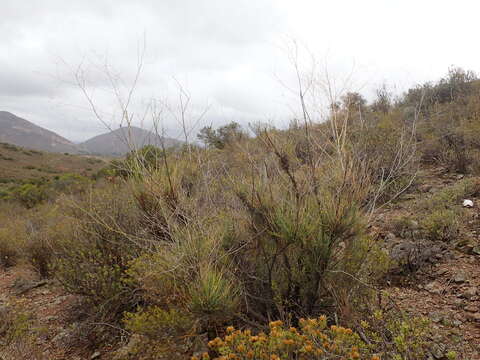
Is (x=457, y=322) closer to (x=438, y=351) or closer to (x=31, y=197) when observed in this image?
(x=438, y=351)

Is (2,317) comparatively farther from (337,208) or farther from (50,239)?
(337,208)

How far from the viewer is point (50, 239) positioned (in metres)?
4.89

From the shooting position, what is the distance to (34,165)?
3122 cm

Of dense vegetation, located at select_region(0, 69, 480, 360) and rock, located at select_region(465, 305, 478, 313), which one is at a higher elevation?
dense vegetation, located at select_region(0, 69, 480, 360)

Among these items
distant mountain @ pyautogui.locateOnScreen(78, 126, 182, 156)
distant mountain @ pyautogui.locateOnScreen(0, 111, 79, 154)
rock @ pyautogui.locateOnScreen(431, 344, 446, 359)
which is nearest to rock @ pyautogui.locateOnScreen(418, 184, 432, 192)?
rock @ pyautogui.locateOnScreen(431, 344, 446, 359)

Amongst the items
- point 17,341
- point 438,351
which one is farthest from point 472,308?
point 17,341

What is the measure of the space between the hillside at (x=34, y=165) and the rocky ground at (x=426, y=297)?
23.6 meters

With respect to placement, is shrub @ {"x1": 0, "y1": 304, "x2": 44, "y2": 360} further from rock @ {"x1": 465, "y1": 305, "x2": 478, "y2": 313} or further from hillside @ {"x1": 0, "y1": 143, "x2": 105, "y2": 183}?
hillside @ {"x1": 0, "y1": 143, "x2": 105, "y2": 183}

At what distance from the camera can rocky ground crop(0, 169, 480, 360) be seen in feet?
7.80

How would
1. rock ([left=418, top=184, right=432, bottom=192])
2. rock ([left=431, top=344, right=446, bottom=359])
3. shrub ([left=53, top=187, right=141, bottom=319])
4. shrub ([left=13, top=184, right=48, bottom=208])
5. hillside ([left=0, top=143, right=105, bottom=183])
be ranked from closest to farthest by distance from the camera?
rock ([left=431, top=344, right=446, bottom=359]), shrub ([left=53, top=187, right=141, bottom=319]), rock ([left=418, top=184, right=432, bottom=192]), shrub ([left=13, top=184, right=48, bottom=208]), hillside ([left=0, top=143, right=105, bottom=183])

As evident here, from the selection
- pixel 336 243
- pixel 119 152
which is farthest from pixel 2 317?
pixel 336 243

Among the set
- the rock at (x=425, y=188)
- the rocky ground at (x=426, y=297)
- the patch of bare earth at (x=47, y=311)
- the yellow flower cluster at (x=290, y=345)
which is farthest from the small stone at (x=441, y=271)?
the patch of bare earth at (x=47, y=311)

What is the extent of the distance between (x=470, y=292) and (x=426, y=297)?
0.37 metres

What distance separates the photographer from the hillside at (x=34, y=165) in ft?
85.4
